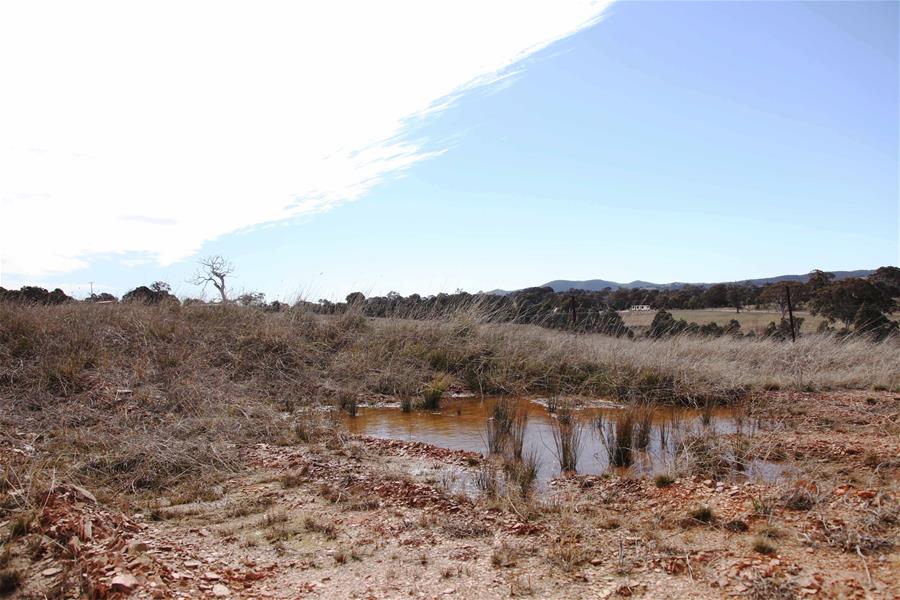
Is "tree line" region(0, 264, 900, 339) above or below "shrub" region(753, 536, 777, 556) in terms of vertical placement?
above

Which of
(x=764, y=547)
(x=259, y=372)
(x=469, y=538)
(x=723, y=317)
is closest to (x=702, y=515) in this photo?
(x=764, y=547)

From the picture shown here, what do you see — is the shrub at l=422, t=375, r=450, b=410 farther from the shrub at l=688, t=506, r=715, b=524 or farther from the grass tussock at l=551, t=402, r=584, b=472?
the shrub at l=688, t=506, r=715, b=524

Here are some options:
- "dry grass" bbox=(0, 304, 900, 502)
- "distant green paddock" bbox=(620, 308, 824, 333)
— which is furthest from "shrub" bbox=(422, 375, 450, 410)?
"distant green paddock" bbox=(620, 308, 824, 333)

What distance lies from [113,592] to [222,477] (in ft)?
9.06

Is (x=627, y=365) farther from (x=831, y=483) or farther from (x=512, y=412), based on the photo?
(x=831, y=483)

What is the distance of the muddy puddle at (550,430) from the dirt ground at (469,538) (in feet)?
2.09

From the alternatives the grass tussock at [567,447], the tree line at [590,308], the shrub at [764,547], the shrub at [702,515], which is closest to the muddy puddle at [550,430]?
the grass tussock at [567,447]

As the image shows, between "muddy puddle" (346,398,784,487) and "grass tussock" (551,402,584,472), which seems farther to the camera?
"grass tussock" (551,402,584,472)

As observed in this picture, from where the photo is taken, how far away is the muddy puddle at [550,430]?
6518 mm

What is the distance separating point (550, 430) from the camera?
8805mm

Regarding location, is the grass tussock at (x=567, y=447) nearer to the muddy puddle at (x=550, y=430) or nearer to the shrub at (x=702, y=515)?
the muddy puddle at (x=550, y=430)

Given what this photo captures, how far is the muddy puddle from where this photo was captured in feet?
21.4

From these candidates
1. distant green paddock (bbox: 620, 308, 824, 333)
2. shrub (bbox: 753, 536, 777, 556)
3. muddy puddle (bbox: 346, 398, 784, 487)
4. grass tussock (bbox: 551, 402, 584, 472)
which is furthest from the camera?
distant green paddock (bbox: 620, 308, 824, 333)

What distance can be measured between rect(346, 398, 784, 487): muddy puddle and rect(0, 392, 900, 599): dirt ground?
636mm
